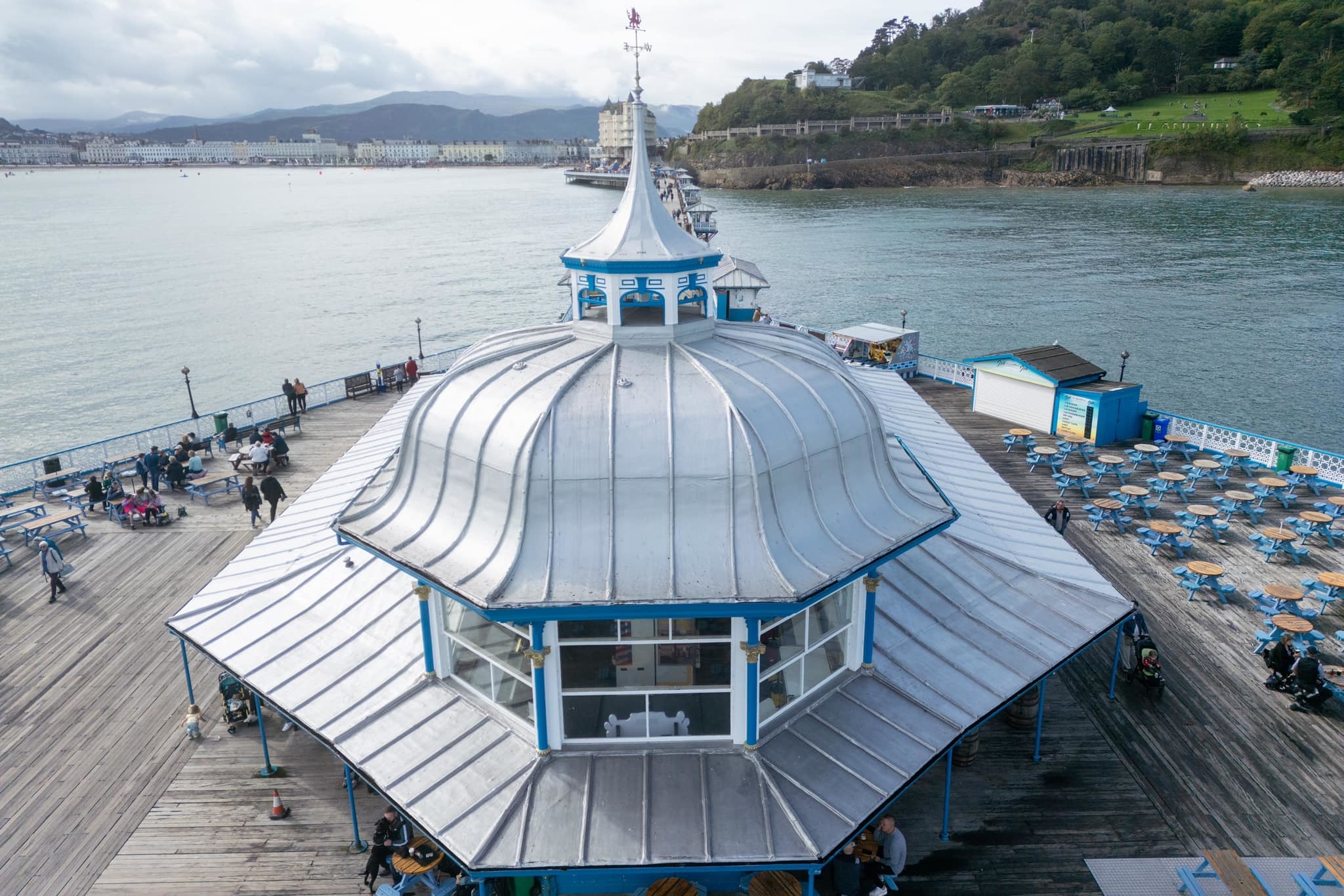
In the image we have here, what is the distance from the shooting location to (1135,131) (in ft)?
467

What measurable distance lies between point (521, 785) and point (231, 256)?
358 ft

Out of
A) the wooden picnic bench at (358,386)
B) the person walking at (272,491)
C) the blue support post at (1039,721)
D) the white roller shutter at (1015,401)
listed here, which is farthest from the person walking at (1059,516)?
the wooden picnic bench at (358,386)

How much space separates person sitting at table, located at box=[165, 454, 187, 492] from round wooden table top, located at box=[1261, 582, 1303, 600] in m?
27.6

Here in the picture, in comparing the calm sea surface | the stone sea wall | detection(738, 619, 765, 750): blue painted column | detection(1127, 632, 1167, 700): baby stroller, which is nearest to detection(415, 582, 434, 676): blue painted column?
detection(738, 619, 765, 750): blue painted column

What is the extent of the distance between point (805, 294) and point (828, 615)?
6484 centimetres

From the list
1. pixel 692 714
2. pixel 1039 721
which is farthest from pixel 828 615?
pixel 1039 721

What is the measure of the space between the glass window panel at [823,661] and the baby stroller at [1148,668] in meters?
6.95

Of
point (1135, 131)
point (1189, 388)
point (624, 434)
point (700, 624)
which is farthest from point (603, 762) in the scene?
point (1135, 131)

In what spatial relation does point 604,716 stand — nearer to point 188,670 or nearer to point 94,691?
point 188,670

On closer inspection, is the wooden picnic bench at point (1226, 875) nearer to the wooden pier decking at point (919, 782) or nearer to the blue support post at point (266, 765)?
the wooden pier decking at point (919, 782)

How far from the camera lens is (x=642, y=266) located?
11.7 metres

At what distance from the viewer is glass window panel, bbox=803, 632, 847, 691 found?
11.0 metres

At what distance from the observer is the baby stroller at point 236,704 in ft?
47.8

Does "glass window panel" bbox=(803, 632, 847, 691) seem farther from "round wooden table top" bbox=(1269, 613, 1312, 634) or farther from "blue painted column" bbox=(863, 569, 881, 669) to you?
"round wooden table top" bbox=(1269, 613, 1312, 634)
